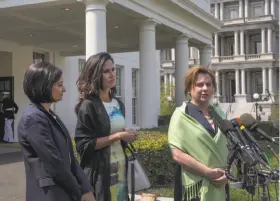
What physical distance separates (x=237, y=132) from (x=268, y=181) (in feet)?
1.30

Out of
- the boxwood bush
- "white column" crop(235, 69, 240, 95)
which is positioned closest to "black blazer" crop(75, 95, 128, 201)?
the boxwood bush

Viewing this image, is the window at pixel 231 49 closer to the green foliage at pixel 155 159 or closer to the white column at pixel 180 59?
the white column at pixel 180 59

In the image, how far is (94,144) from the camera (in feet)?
10.7

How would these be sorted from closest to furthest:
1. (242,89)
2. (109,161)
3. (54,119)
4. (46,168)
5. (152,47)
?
(46,168)
(54,119)
(109,161)
(152,47)
(242,89)

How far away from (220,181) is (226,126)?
427 mm

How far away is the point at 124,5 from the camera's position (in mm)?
11195

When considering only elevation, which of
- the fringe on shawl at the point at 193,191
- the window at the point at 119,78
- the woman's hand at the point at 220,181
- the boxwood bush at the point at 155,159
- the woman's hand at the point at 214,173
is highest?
the window at the point at 119,78

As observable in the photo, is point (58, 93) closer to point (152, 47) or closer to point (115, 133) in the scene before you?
point (115, 133)

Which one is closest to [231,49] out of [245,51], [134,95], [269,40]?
[245,51]

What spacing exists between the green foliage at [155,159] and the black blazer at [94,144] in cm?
472

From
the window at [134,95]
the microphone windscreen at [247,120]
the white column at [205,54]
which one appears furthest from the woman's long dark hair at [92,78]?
the window at [134,95]

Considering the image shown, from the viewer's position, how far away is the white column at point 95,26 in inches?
396

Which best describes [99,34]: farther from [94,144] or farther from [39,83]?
[39,83]

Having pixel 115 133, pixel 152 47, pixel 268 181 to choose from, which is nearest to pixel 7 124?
pixel 152 47
